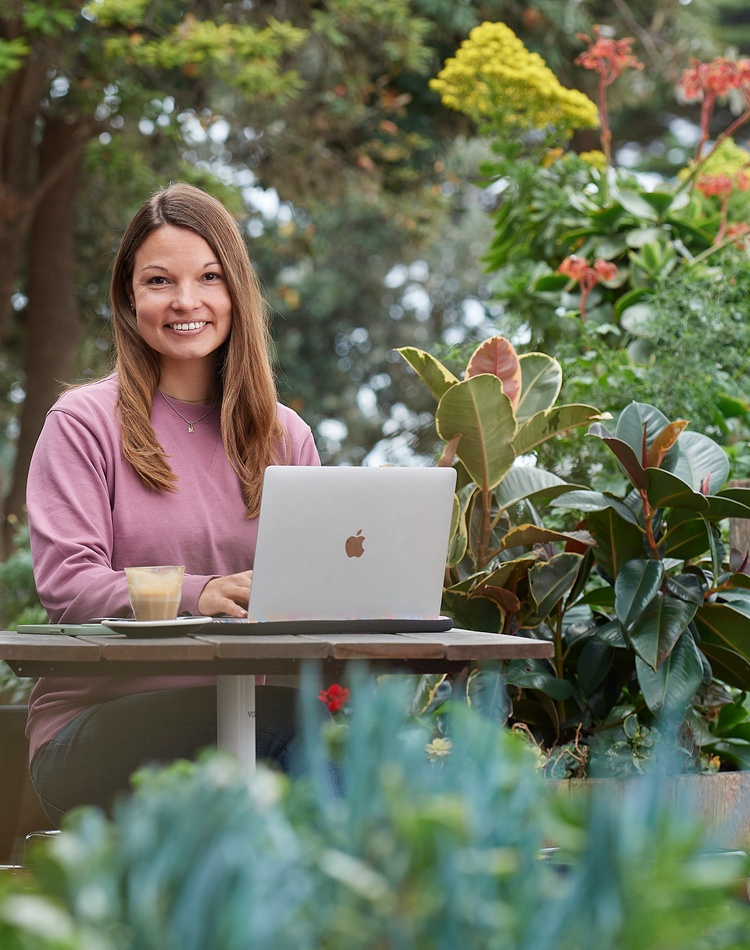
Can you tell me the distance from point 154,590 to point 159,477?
1.83 feet

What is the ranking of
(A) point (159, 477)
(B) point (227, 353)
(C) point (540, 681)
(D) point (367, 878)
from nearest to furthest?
(D) point (367, 878) → (A) point (159, 477) → (B) point (227, 353) → (C) point (540, 681)

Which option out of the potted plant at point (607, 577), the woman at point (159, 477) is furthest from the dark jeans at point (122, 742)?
the potted plant at point (607, 577)

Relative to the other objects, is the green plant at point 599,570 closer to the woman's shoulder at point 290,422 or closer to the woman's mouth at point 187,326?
the woman's shoulder at point 290,422

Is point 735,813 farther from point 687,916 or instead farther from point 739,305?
point 739,305

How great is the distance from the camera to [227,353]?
258 centimetres

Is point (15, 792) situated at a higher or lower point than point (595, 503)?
lower

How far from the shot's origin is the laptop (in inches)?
71.2

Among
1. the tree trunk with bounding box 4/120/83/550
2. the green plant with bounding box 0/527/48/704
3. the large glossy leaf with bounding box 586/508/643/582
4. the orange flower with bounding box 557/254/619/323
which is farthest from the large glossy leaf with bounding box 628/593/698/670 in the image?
the tree trunk with bounding box 4/120/83/550

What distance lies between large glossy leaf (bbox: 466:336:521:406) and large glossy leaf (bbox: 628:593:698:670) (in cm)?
58

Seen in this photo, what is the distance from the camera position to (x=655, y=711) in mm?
2658

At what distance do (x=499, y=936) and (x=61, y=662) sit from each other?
1.18m

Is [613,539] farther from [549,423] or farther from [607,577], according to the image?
[549,423]

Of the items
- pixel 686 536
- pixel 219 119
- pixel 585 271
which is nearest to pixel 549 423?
pixel 686 536

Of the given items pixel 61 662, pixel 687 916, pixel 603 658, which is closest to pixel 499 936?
pixel 687 916
